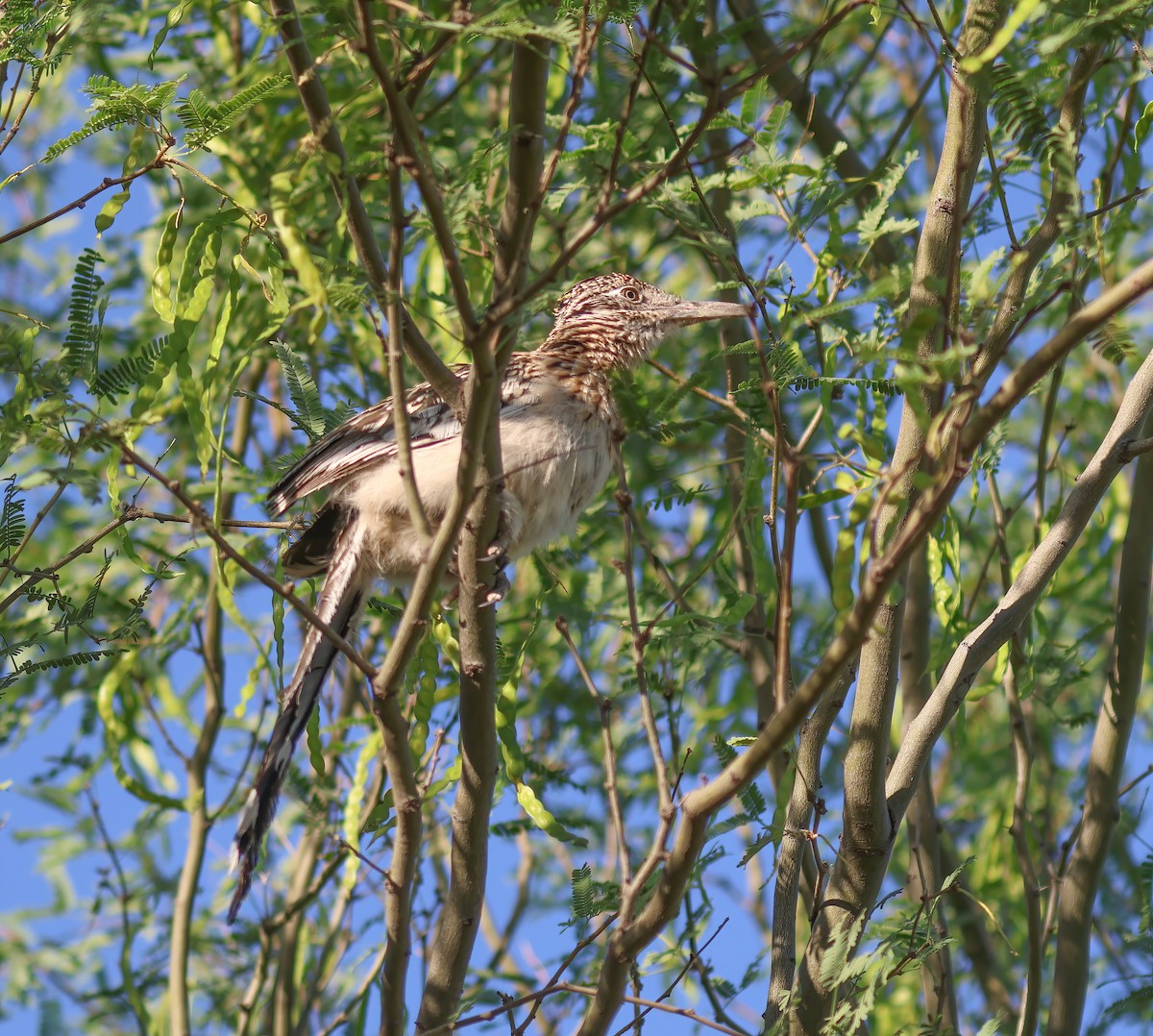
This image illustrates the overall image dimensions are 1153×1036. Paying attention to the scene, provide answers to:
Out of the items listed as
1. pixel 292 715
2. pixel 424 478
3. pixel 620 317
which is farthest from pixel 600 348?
pixel 292 715

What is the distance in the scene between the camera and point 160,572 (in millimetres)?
3342

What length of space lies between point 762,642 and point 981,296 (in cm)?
314

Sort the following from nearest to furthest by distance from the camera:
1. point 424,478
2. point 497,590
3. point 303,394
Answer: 1. point 303,394
2. point 497,590
3. point 424,478

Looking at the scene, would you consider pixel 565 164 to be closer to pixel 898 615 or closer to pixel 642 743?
pixel 898 615

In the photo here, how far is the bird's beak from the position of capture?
15.8 feet

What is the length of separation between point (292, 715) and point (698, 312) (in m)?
2.09

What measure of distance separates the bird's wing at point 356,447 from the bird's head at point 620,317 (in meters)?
0.62

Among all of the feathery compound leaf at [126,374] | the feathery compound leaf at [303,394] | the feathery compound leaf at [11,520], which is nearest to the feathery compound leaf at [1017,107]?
the feathery compound leaf at [303,394]

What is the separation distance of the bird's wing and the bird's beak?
0.93 meters

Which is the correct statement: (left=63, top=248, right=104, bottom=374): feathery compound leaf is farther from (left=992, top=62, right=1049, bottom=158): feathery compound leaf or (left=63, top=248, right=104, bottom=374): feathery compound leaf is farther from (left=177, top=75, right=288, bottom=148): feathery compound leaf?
(left=992, top=62, right=1049, bottom=158): feathery compound leaf

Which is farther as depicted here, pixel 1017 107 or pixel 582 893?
pixel 582 893

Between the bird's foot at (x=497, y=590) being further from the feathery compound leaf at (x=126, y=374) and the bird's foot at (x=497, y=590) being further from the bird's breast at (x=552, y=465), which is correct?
the feathery compound leaf at (x=126, y=374)

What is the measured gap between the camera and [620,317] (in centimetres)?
491

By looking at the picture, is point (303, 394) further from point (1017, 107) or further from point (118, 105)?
point (1017, 107)
